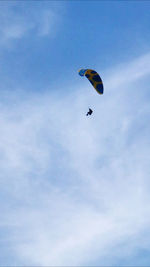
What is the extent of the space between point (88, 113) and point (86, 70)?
9.98 meters

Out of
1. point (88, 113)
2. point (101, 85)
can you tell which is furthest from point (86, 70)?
point (88, 113)

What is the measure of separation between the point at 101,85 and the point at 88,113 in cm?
692

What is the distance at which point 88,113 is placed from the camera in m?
69.4

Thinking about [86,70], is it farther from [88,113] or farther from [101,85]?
[88,113]

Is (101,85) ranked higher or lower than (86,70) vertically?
lower

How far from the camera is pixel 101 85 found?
7031 centimetres

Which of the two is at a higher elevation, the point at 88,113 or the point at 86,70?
the point at 86,70

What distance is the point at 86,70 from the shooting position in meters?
71.5

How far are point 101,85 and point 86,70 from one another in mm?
4948
